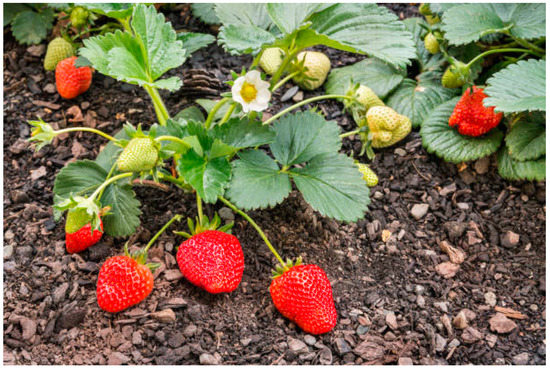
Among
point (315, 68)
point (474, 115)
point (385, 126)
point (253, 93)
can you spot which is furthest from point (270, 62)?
point (474, 115)

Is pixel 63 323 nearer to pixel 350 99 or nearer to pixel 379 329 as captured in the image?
pixel 379 329

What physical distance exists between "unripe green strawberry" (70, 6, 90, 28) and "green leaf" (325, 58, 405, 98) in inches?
30.8

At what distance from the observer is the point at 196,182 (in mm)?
1348

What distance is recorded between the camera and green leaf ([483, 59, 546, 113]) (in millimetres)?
1509

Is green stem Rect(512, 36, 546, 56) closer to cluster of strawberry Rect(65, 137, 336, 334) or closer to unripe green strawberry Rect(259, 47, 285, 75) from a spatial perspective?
unripe green strawberry Rect(259, 47, 285, 75)

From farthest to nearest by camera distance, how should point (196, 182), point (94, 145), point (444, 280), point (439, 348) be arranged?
point (94, 145)
point (444, 280)
point (439, 348)
point (196, 182)

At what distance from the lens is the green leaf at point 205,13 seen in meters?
1.97

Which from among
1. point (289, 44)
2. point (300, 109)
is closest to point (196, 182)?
point (289, 44)

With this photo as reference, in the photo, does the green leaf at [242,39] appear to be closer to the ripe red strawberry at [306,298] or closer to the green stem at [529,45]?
the ripe red strawberry at [306,298]

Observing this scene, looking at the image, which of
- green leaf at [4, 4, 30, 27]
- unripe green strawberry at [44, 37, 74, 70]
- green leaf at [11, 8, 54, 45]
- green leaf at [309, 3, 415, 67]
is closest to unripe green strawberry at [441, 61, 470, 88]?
green leaf at [309, 3, 415, 67]

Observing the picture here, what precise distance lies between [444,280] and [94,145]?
3.58ft

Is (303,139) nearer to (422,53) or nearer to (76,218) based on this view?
(76,218)

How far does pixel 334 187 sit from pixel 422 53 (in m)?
0.79

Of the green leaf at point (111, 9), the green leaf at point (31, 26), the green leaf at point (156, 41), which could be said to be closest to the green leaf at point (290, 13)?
the green leaf at point (156, 41)
